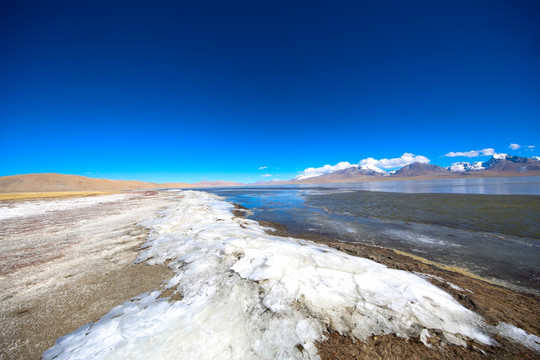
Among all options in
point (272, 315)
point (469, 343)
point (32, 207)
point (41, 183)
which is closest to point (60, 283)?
point (272, 315)

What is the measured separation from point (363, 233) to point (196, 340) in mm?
10554

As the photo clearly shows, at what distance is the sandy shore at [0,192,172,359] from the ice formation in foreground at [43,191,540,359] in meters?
0.55

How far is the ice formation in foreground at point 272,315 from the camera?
9.59ft

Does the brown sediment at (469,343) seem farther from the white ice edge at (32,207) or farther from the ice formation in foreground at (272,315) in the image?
the white ice edge at (32,207)

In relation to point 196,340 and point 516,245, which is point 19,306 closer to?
point 196,340

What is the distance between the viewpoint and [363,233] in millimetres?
11148

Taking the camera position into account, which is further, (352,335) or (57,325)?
(57,325)

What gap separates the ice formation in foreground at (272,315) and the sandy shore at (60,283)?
1.82 ft

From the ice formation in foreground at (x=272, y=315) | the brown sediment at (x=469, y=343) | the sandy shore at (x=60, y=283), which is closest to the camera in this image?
the brown sediment at (x=469, y=343)

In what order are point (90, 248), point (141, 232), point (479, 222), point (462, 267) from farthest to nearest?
point (479, 222), point (141, 232), point (90, 248), point (462, 267)

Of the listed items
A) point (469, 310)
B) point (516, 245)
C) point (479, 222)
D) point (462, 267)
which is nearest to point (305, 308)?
point (469, 310)

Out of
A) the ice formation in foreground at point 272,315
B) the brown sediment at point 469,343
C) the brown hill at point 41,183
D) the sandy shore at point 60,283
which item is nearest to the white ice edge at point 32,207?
the sandy shore at point 60,283

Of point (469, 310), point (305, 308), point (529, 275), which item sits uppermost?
point (305, 308)

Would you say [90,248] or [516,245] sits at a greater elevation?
[90,248]
